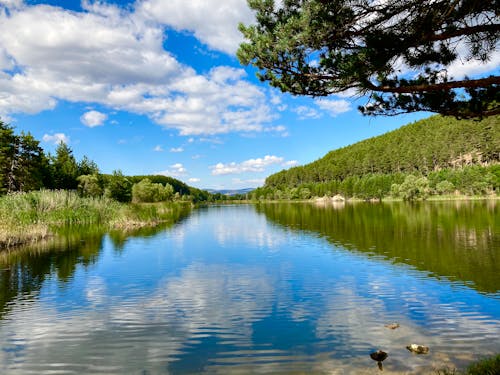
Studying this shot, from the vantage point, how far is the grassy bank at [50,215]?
2430cm

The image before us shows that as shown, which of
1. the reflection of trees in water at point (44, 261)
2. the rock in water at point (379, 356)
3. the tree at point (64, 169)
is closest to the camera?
the rock in water at point (379, 356)

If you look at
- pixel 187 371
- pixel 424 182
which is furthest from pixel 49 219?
pixel 424 182

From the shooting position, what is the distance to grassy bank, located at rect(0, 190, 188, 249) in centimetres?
2430

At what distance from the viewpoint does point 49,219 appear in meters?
32.4

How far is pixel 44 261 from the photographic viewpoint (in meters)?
19.0

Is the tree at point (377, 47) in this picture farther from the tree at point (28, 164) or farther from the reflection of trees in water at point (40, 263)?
the tree at point (28, 164)

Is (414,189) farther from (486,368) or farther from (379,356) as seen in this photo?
(486,368)

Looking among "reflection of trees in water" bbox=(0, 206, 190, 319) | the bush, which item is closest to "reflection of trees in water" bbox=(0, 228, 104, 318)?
"reflection of trees in water" bbox=(0, 206, 190, 319)

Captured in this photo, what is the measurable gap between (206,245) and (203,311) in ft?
52.6

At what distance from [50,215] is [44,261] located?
1576 cm

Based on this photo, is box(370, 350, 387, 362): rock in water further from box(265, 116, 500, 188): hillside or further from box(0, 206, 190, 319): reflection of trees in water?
box(265, 116, 500, 188): hillside

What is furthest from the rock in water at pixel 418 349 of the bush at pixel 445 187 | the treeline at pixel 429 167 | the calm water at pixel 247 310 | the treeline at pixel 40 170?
the bush at pixel 445 187

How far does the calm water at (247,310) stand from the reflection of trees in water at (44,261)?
98 mm

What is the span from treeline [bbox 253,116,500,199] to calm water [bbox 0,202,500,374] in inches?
3334
